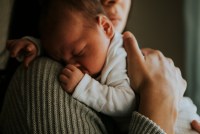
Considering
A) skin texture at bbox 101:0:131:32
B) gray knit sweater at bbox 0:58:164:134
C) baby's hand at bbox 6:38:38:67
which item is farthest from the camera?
skin texture at bbox 101:0:131:32

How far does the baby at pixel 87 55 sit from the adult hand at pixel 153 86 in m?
0.03

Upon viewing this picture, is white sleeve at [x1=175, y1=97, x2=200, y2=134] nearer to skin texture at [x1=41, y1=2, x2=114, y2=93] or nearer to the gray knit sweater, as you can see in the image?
the gray knit sweater

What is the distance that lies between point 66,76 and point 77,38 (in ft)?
0.41

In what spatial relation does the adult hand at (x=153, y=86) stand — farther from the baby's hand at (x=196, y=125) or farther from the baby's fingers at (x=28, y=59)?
the baby's fingers at (x=28, y=59)

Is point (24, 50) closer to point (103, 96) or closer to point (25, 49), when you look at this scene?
point (25, 49)

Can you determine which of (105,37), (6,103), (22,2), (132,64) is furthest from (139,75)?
(22,2)

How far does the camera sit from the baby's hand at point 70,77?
85cm

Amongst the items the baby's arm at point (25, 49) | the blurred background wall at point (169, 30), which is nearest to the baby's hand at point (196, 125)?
the baby's arm at point (25, 49)

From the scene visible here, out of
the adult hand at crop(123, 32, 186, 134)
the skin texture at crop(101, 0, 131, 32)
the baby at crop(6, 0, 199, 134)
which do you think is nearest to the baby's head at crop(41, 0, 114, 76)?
the baby at crop(6, 0, 199, 134)

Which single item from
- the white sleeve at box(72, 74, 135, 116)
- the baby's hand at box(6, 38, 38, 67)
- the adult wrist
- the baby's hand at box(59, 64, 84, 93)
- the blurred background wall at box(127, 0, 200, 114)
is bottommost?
the blurred background wall at box(127, 0, 200, 114)

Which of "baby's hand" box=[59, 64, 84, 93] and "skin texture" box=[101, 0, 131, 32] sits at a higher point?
"skin texture" box=[101, 0, 131, 32]

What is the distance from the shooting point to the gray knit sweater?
0.82 metres

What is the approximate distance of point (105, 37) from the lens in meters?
0.96

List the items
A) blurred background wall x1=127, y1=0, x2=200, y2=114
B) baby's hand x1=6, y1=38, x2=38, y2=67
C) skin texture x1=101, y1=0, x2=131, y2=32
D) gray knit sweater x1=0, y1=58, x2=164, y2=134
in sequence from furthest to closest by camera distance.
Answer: blurred background wall x1=127, y1=0, x2=200, y2=114
skin texture x1=101, y1=0, x2=131, y2=32
baby's hand x1=6, y1=38, x2=38, y2=67
gray knit sweater x1=0, y1=58, x2=164, y2=134
